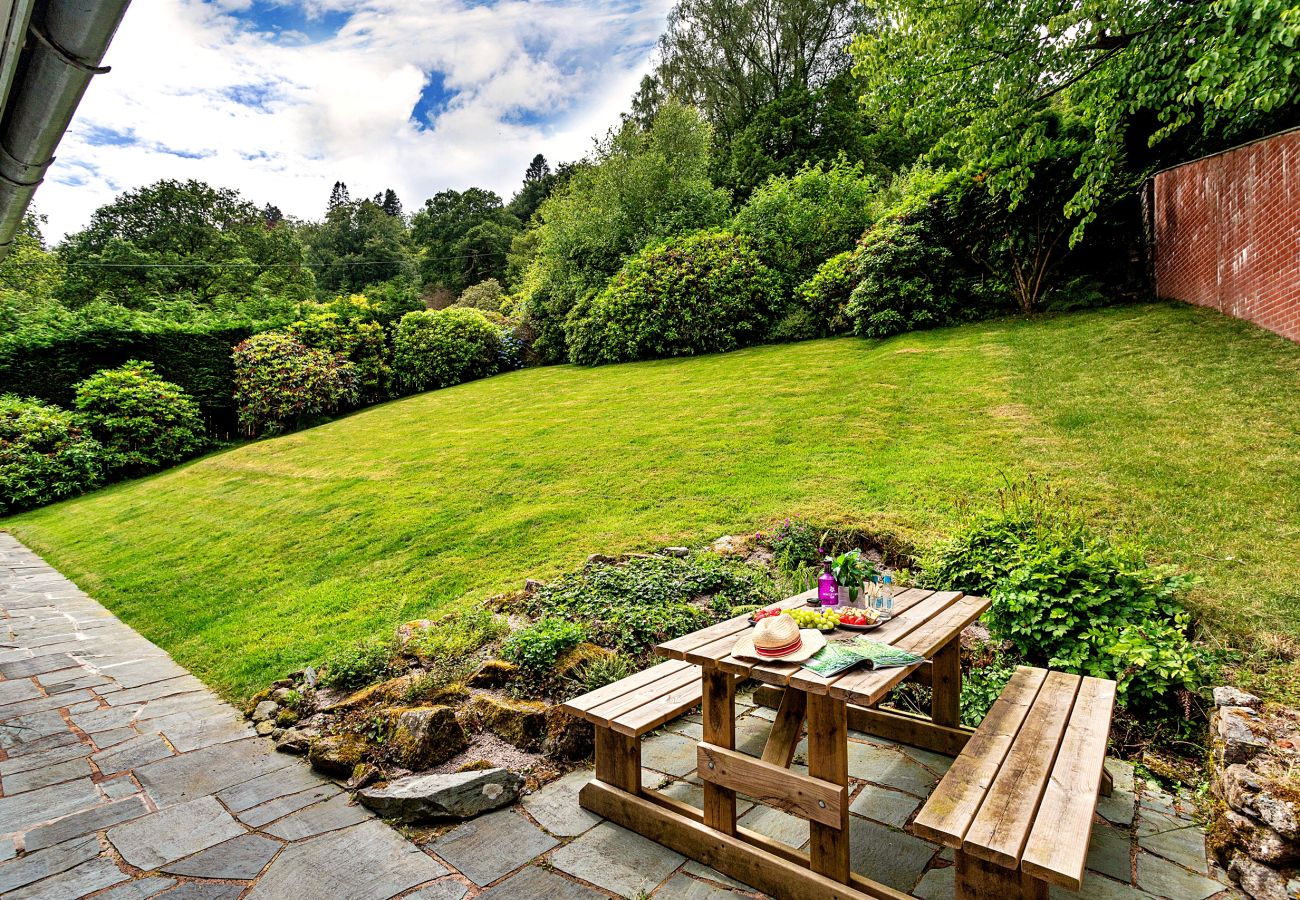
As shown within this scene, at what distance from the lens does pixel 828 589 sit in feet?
8.57

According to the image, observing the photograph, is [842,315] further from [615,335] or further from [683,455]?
[683,455]

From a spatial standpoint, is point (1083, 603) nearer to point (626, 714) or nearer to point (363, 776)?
point (626, 714)

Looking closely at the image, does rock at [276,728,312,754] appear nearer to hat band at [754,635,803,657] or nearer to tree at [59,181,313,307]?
hat band at [754,635,803,657]

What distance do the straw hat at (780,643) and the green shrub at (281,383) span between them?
15.1m

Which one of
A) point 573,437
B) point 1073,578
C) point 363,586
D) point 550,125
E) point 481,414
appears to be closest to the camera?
point 1073,578

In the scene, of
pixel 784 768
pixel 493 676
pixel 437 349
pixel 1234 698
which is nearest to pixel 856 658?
pixel 784 768

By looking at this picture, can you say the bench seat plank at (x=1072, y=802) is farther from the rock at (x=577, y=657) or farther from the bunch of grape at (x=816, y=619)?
the rock at (x=577, y=657)

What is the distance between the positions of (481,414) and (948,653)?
34.1 ft

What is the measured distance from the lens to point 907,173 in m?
18.1

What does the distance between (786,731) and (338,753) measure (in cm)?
205

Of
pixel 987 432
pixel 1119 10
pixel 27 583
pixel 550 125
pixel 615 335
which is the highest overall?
pixel 550 125

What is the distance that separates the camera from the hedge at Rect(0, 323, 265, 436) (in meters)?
12.9

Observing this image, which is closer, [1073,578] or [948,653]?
[948,653]

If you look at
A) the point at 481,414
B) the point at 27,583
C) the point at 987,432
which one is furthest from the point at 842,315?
the point at 27,583
